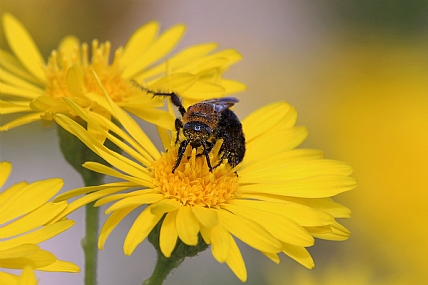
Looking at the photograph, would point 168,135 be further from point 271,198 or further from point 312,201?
point 312,201

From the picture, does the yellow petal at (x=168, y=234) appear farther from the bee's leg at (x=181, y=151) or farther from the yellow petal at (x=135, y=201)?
the bee's leg at (x=181, y=151)

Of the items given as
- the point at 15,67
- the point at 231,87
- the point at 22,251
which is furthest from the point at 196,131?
the point at 15,67

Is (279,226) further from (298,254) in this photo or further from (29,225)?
(29,225)

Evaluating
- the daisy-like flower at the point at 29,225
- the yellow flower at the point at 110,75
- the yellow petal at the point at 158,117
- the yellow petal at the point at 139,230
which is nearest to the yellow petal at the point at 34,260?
the daisy-like flower at the point at 29,225

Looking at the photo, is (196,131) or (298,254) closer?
(298,254)

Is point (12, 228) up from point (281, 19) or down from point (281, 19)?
down

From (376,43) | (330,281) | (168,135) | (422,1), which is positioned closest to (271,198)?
(168,135)
